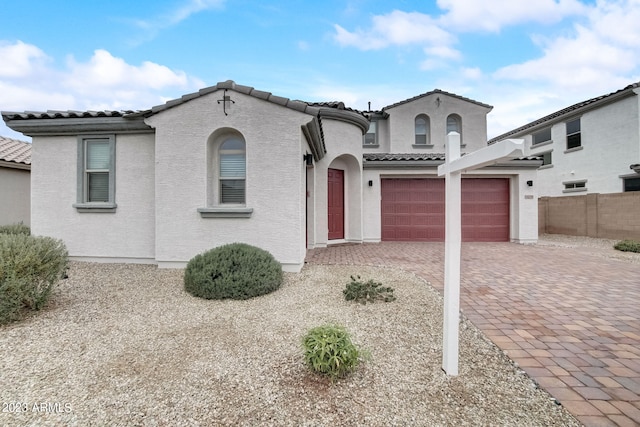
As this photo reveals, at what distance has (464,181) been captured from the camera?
12.2m

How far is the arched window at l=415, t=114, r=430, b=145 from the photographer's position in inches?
678

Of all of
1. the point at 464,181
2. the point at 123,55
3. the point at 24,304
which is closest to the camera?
the point at 24,304

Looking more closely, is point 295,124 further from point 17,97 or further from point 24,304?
point 17,97

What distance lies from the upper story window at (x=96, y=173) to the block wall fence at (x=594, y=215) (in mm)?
18566

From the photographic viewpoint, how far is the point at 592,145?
50.2ft

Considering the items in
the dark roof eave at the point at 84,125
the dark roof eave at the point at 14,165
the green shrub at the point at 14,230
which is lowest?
the green shrub at the point at 14,230

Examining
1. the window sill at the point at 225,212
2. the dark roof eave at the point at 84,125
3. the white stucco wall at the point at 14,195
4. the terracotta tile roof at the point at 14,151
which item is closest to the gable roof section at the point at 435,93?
the window sill at the point at 225,212

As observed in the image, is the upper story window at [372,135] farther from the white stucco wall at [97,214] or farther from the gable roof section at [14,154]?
the gable roof section at [14,154]

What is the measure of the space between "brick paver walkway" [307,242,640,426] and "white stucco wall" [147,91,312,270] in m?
1.97

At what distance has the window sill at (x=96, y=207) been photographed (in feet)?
24.3

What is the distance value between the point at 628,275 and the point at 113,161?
12.3 metres

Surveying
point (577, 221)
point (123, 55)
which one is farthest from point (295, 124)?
point (577, 221)

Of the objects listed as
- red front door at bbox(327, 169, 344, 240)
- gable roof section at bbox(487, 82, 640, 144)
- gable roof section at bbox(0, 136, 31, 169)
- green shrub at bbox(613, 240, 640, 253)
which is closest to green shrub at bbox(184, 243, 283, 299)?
red front door at bbox(327, 169, 344, 240)

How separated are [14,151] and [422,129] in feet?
64.0
